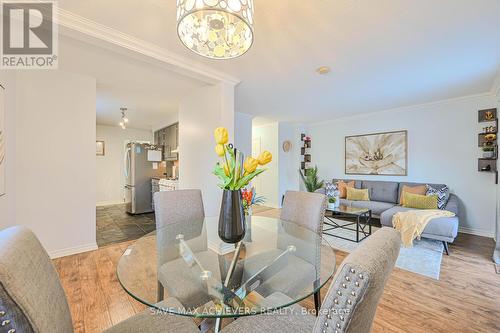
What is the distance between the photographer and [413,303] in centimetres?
179

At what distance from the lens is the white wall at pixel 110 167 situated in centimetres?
587

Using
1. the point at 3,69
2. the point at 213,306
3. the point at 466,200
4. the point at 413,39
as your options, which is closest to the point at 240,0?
the point at 213,306

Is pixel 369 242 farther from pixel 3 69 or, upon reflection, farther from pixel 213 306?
pixel 3 69

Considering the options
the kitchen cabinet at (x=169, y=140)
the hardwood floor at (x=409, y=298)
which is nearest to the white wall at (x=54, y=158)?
the hardwood floor at (x=409, y=298)

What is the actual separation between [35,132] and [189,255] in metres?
2.45

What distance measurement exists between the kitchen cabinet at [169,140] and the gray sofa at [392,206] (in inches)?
154

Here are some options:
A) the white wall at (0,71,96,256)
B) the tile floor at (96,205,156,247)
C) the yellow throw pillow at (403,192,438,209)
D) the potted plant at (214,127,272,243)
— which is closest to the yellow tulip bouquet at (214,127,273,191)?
the potted plant at (214,127,272,243)

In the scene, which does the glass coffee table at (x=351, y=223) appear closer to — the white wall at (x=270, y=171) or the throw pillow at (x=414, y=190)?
the throw pillow at (x=414, y=190)

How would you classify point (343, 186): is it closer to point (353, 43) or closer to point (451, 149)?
point (451, 149)

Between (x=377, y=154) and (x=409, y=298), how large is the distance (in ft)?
11.2

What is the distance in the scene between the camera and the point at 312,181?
5469mm

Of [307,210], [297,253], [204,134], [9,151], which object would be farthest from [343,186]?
[9,151]

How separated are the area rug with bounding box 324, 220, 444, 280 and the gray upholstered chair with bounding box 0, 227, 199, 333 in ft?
6.56

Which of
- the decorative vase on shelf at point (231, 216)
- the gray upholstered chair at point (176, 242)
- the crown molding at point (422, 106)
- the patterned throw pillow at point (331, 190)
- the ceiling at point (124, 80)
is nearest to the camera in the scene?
the gray upholstered chair at point (176, 242)
